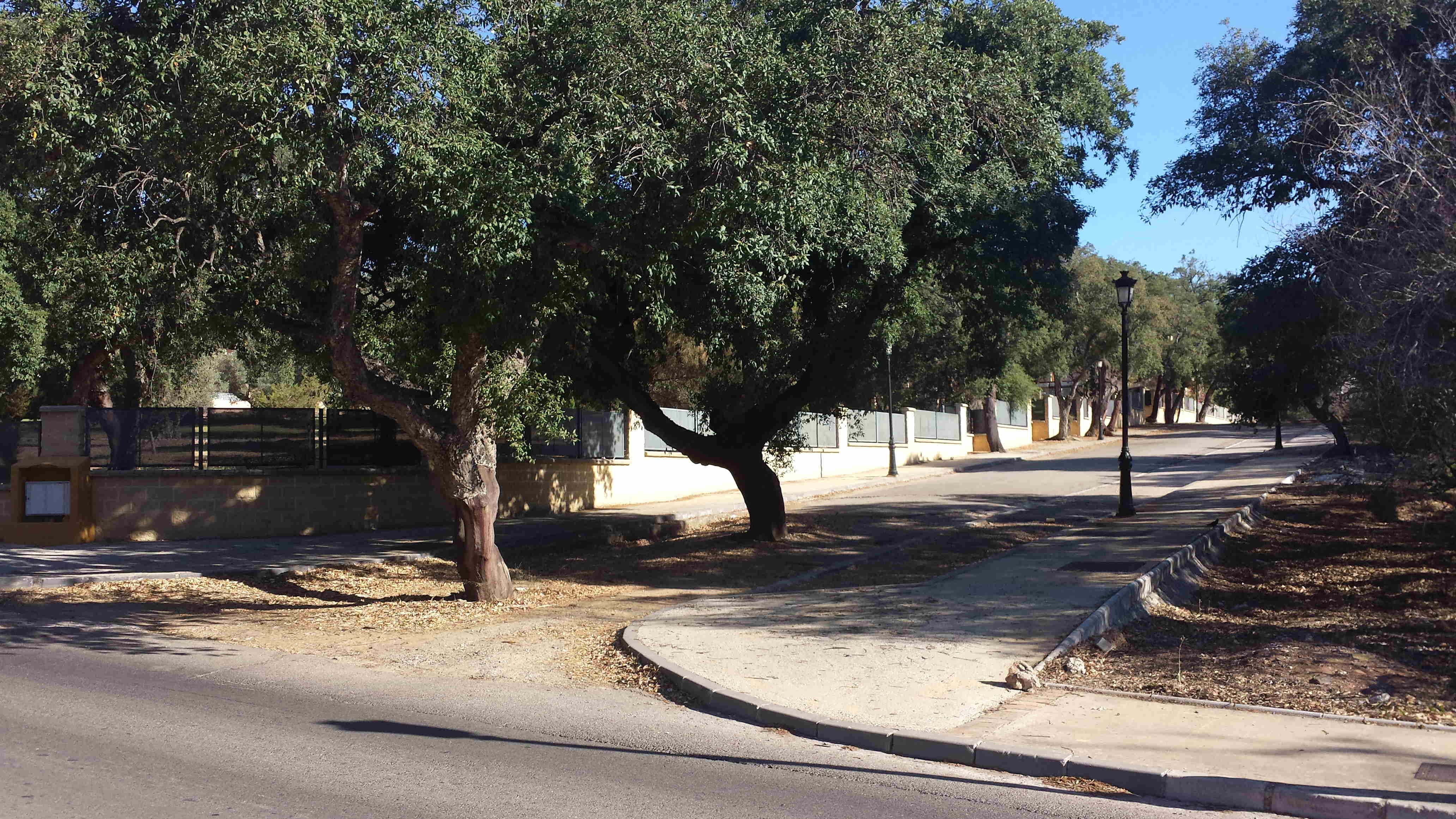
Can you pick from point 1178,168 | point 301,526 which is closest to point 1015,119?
point 1178,168

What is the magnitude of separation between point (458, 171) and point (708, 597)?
5829 millimetres

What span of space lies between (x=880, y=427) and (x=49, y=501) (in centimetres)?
2793

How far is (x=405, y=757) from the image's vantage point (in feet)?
21.9

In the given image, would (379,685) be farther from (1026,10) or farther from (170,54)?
(1026,10)

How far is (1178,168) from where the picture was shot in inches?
709

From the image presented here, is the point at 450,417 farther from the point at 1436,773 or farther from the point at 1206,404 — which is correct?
the point at 1206,404

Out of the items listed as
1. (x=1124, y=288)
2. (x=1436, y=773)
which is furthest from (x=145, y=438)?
(x=1436, y=773)

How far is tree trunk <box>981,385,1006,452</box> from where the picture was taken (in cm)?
4772

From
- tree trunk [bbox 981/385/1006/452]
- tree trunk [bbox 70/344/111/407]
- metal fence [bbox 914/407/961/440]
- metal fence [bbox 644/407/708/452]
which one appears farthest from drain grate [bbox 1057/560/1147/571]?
tree trunk [bbox 981/385/1006/452]

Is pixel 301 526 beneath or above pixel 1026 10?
beneath

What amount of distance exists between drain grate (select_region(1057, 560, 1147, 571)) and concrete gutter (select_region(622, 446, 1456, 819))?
3.49 m

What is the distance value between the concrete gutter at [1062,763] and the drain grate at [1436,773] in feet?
1.01

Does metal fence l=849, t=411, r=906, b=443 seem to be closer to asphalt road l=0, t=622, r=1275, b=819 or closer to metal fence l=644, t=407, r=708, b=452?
metal fence l=644, t=407, r=708, b=452

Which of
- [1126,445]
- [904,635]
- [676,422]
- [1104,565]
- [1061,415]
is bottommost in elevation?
[904,635]
